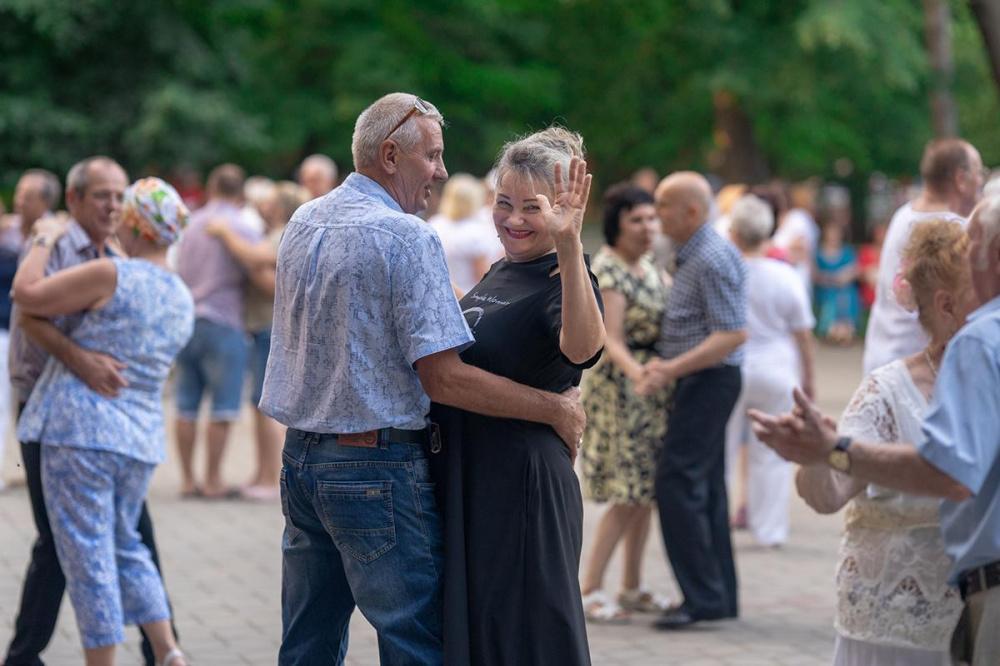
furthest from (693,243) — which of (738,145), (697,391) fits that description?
→ (738,145)

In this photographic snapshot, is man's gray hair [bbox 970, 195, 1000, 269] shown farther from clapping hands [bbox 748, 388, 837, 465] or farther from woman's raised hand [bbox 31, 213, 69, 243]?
woman's raised hand [bbox 31, 213, 69, 243]

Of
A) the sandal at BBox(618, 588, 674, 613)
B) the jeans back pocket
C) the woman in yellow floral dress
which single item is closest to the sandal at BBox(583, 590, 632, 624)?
the woman in yellow floral dress

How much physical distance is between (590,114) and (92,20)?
28.1 feet

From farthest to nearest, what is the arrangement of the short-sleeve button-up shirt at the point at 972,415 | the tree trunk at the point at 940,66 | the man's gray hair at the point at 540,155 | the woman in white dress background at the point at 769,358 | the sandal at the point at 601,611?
the tree trunk at the point at 940,66 → the woman in white dress background at the point at 769,358 → the sandal at the point at 601,611 → the man's gray hair at the point at 540,155 → the short-sleeve button-up shirt at the point at 972,415

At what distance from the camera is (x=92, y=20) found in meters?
21.8

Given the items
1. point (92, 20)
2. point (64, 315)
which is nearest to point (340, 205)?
point (64, 315)

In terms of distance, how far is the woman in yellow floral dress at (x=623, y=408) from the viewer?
781cm

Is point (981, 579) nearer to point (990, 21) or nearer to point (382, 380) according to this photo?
point (382, 380)

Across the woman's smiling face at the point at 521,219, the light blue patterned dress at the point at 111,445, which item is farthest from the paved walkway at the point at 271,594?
the woman's smiling face at the point at 521,219

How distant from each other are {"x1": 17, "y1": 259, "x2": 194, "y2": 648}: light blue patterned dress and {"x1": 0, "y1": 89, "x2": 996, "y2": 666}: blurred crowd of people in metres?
0.01

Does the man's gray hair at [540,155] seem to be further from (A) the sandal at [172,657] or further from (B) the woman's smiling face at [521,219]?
(A) the sandal at [172,657]

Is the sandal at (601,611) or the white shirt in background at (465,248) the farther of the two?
the white shirt in background at (465,248)

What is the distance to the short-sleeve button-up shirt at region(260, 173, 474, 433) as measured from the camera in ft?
14.1

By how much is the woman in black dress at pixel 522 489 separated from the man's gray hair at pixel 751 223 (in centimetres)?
488
